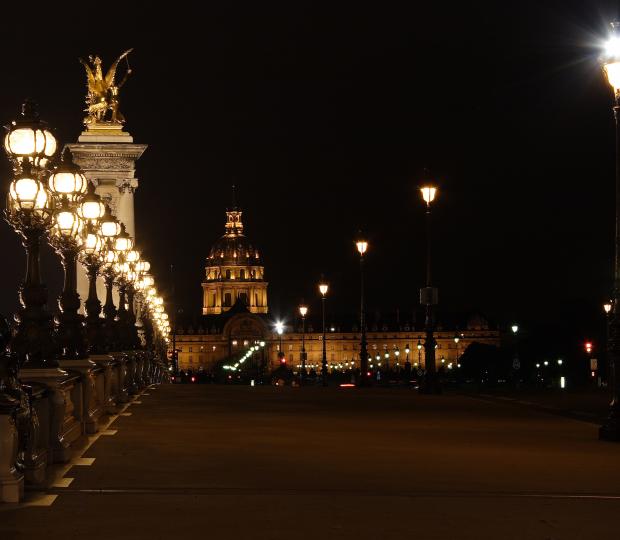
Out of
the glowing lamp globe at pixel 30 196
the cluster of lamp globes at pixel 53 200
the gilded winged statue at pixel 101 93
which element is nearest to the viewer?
the glowing lamp globe at pixel 30 196

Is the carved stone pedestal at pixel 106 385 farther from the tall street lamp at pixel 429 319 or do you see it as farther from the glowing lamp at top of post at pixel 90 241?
the tall street lamp at pixel 429 319

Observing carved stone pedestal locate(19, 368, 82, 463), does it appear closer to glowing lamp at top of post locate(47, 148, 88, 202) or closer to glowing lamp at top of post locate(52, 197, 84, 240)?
glowing lamp at top of post locate(52, 197, 84, 240)

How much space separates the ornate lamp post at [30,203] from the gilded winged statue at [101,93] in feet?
156

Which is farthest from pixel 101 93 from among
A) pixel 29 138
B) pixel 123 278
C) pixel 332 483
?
pixel 332 483

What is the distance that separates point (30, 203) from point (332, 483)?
601cm

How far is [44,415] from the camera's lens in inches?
679

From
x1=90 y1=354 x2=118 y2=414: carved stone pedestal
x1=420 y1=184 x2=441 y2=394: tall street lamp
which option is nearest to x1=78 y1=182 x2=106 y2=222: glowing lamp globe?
x1=90 y1=354 x2=118 y2=414: carved stone pedestal

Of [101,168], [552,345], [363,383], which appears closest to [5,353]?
[363,383]

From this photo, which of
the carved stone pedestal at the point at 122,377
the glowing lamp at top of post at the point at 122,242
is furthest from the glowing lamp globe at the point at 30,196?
the glowing lamp at top of post at the point at 122,242

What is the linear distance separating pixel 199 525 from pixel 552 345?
15810 centimetres

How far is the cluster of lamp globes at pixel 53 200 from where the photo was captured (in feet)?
65.3

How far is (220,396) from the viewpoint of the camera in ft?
137

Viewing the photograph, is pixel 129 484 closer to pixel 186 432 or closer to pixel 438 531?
pixel 438 531

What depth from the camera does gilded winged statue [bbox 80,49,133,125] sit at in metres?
67.6
